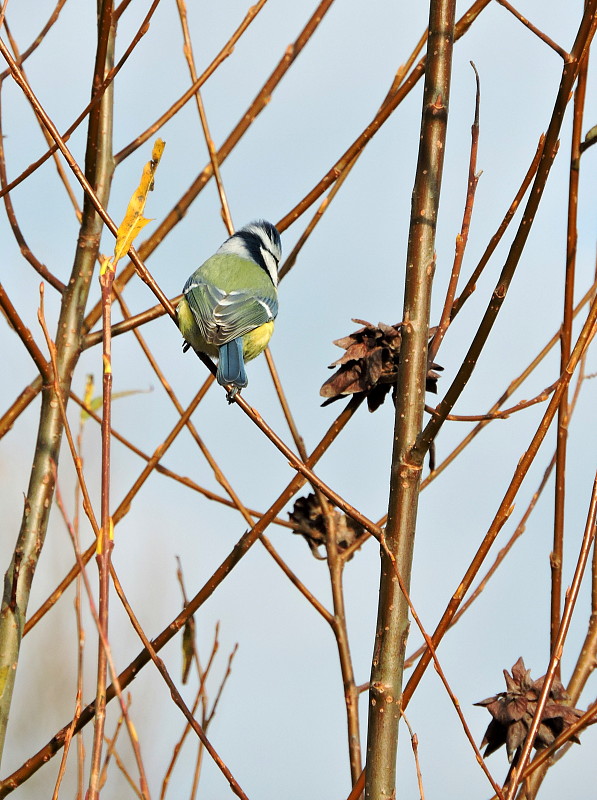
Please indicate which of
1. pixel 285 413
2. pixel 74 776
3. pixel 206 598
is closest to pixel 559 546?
pixel 206 598

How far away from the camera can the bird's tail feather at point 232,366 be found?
2531 mm

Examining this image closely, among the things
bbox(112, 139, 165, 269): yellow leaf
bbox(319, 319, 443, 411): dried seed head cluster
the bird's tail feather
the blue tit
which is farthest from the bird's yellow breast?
bbox(112, 139, 165, 269): yellow leaf

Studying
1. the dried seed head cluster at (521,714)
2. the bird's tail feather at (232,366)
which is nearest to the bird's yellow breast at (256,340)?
the bird's tail feather at (232,366)

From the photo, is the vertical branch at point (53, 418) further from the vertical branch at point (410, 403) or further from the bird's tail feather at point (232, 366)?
the vertical branch at point (410, 403)

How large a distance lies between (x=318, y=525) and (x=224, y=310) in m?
0.78

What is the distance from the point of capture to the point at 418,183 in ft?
5.69

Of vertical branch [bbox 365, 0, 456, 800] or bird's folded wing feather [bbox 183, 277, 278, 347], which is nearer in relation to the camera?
vertical branch [bbox 365, 0, 456, 800]

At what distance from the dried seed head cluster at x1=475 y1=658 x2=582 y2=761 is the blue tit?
1.05m

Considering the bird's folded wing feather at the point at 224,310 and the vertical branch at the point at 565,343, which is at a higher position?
the bird's folded wing feather at the point at 224,310

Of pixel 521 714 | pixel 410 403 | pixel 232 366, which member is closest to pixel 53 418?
pixel 232 366

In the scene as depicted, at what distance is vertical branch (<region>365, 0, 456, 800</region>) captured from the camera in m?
1.56

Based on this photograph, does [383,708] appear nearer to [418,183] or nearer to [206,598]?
[206,598]

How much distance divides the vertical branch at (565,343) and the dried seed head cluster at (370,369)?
328mm

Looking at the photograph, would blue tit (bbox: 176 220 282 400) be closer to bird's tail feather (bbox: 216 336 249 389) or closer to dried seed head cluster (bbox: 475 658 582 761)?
bird's tail feather (bbox: 216 336 249 389)
